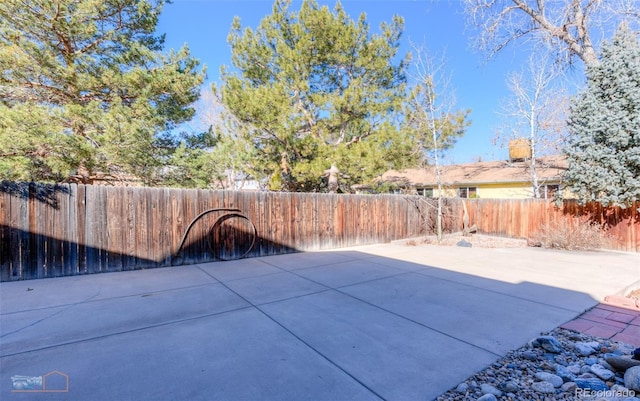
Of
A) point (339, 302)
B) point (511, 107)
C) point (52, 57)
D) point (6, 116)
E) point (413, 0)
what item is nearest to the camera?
point (339, 302)

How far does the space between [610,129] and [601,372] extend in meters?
8.76

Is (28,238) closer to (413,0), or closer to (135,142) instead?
(135,142)

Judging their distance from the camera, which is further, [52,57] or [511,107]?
[511,107]

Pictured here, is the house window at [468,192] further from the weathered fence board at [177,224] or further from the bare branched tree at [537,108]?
the weathered fence board at [177,224]

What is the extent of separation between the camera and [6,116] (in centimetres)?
593

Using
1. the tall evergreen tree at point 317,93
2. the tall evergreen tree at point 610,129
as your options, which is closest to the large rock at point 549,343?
the tall evergreen tree at point 317,93

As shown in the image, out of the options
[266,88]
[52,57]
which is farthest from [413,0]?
[52,57]

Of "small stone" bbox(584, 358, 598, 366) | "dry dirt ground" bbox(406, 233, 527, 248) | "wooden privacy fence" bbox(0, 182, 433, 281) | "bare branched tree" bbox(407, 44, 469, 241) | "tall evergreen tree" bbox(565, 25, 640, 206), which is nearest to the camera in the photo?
"small stone" bbox(584, 358, 598, 366)

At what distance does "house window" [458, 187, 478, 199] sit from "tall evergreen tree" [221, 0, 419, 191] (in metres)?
7.57

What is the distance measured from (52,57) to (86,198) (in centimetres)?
373

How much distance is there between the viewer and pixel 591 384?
212 cm

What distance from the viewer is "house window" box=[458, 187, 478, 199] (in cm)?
1698

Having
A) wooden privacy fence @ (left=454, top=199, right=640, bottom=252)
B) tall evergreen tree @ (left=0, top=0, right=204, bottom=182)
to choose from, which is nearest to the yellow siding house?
wooden privacy fence @ (left=454, top=199, right=640, bottom=252)

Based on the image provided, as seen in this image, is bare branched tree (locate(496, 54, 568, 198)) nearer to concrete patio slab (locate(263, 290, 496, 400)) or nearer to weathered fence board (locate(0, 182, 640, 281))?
weathered fence board (locate(0, 182, 640, 281))
